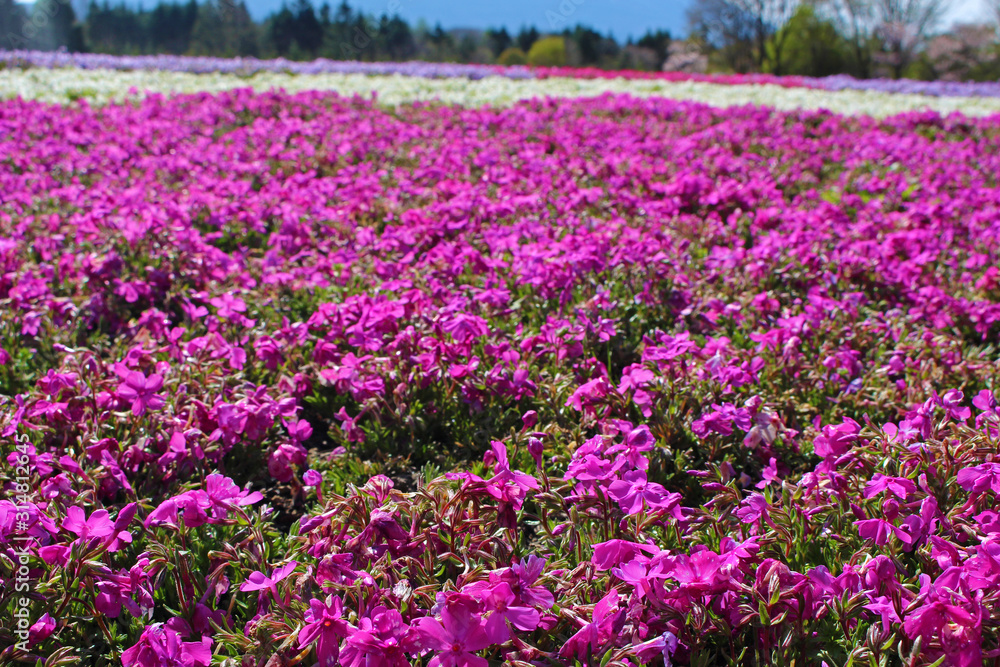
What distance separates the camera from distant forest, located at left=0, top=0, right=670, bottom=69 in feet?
162

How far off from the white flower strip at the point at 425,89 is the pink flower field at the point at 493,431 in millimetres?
8839

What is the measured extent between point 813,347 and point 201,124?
30.2 feet

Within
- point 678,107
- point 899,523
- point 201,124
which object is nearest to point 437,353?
point 899,523

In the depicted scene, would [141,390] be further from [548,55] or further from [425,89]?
[548,55]

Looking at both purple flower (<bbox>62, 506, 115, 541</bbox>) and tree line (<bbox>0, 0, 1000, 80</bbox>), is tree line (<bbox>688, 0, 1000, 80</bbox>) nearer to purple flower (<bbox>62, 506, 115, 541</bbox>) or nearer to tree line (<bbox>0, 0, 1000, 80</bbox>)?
tree line (<bbox>0, 0, 1000, 80</bbox>)

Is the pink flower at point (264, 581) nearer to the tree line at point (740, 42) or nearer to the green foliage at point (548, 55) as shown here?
the tree line at point (740, 42)

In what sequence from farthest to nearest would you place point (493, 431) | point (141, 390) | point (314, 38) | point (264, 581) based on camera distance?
point (314, 38) < point (493, 431) < point (141, 390) < point (264, 581)

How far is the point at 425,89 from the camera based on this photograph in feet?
54.0

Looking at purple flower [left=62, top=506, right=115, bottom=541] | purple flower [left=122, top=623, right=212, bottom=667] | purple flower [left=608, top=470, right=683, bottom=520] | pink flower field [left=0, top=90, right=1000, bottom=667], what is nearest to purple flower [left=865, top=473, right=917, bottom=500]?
pink flower field [left=0, top=90, right=1000, bottom=667]

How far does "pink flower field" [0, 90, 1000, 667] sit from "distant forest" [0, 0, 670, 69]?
109ft

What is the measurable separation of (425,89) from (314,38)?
5000 cm

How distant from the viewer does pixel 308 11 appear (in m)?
60.0

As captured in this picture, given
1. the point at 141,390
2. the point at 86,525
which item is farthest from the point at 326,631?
the point at 141,390

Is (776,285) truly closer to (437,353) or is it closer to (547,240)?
(547,240)
